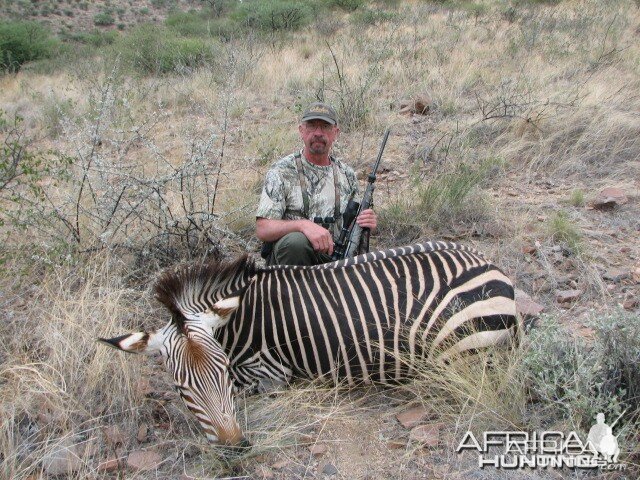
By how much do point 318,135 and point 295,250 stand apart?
893mm

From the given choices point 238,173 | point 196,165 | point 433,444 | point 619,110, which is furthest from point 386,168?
point 433,444

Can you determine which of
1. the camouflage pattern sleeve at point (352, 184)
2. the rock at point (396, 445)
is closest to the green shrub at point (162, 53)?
the camouflage pattern sleeve at point (352, 184)

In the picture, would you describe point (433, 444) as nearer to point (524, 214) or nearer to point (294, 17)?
point (524, 214)

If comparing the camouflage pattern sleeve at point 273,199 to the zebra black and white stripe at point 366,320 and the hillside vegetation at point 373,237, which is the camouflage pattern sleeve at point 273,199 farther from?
the zebra black and white stripe at point 366,320

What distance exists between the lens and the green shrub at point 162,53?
10258mm

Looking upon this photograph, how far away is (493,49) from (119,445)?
8503 mm

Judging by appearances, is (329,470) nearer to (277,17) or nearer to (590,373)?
(590,373)

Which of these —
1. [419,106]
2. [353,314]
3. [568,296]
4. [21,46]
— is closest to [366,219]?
[353,314]

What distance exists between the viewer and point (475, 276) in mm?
2928

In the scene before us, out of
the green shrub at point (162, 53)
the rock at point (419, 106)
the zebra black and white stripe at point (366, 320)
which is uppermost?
the green shrub at point (162, 53)

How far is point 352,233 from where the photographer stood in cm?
369

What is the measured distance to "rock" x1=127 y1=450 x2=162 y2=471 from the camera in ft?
7.91

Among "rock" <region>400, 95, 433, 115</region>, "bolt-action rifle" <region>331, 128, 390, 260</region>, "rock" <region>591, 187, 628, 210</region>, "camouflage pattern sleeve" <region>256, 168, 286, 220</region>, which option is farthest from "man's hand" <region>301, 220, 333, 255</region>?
"rock" <region>400, 95, 433, 115</region>

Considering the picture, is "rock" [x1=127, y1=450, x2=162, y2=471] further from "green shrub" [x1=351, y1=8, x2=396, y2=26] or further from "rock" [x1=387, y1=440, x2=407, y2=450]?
"green shrub" [x1=351, y1=8, x2=396, y2=26]
